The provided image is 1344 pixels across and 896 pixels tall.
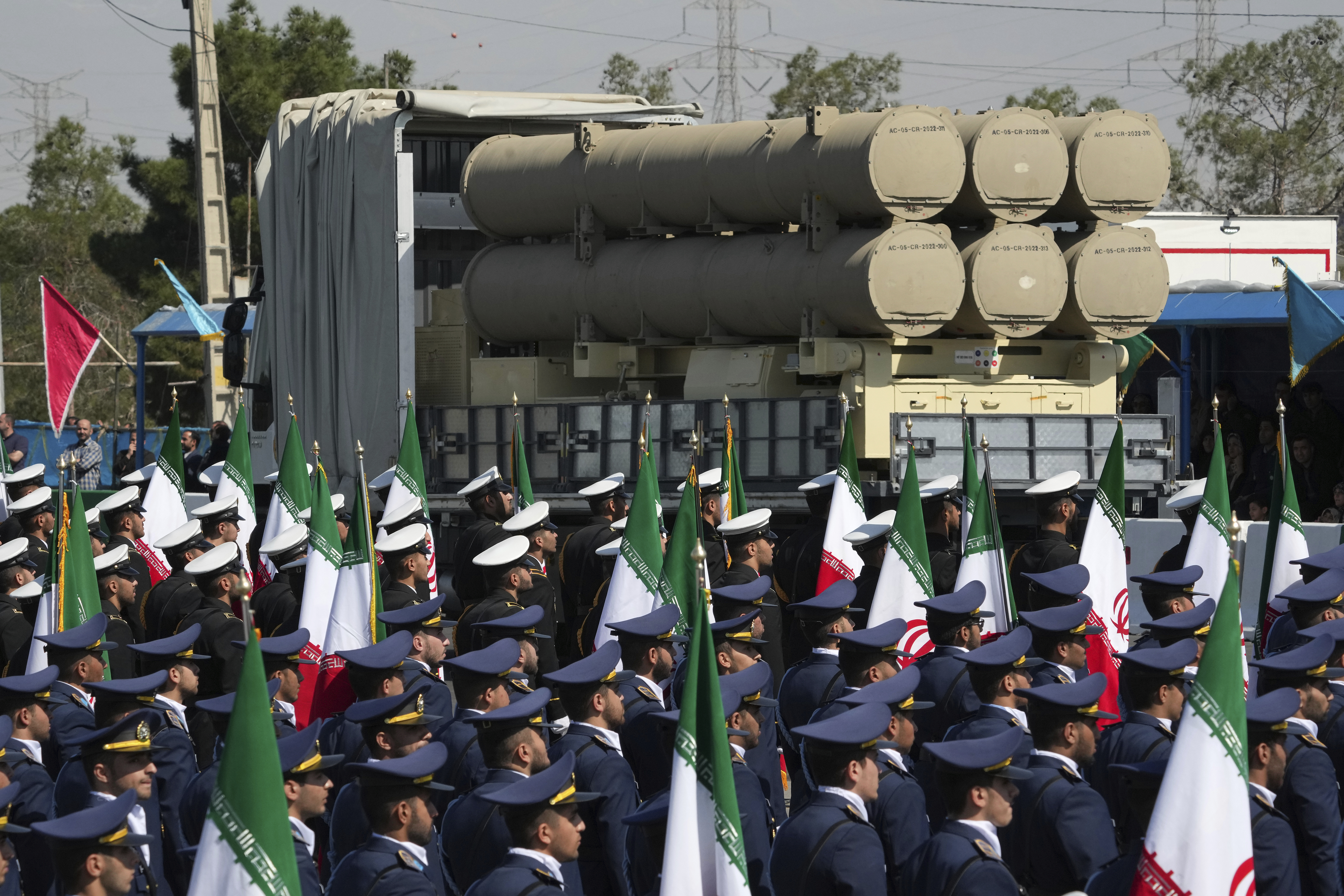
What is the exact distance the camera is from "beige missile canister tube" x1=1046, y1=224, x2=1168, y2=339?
12461mm

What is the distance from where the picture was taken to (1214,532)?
904 centimetres

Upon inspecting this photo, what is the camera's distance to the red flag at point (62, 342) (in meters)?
20.4

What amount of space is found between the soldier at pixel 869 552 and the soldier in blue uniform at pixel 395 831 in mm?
4201

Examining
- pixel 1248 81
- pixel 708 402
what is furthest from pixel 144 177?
pixel 708 402

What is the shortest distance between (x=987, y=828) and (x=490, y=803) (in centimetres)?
137

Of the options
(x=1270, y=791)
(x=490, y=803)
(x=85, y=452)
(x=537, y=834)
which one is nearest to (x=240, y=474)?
(x=490, y=803)

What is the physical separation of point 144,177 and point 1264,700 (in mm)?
35221

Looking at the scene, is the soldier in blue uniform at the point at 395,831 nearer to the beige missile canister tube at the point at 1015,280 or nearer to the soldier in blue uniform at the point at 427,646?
the soldier in blue uniform at the point at 427,646

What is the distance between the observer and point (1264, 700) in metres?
5.38

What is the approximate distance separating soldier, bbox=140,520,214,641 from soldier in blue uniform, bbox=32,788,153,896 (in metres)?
4.10

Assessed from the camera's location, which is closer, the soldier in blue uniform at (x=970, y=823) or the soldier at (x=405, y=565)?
the soldier in blue uniform at (x=970, y=823)

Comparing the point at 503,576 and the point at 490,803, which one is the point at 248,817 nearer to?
the point at 490,803

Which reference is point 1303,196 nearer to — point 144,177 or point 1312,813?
point 144,177

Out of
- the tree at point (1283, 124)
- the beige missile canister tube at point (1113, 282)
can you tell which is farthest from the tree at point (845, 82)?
the beige missile canister tube at point (1113, 282)
